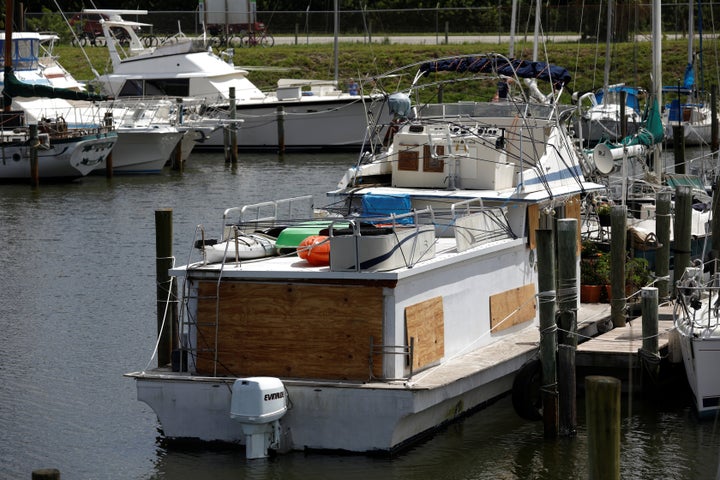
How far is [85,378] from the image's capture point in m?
20.9

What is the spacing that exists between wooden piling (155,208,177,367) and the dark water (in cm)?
110

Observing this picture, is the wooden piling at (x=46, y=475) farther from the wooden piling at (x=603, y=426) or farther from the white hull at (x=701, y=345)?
the white hull at (x=701, y=345)

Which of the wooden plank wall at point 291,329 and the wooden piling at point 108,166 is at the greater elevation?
the wooden piling at point 108,166

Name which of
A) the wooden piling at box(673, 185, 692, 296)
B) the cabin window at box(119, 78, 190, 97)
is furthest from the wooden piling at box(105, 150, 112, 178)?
the wooden piling at box(673, 185, 692, 296)

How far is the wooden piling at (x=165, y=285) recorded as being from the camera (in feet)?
59.6

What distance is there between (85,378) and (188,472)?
4779 millimetres

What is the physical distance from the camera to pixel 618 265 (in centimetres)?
2045

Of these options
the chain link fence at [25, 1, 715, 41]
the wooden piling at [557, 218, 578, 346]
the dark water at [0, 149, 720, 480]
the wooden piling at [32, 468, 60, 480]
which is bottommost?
the dark water at [0, 149, 720, 480]

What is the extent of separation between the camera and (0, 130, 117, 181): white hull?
147 feet

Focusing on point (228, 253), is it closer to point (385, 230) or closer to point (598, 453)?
point (385, 230)

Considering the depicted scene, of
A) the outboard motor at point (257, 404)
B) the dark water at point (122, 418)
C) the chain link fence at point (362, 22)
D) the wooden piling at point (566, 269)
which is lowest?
the dark water at point (122, 418)

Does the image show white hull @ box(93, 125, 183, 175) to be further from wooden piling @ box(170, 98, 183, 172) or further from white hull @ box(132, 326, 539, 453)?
white hull @ box(132, 326, 539, 453)

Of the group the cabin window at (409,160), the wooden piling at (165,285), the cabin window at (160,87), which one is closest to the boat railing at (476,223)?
the cabin window at (409,160)

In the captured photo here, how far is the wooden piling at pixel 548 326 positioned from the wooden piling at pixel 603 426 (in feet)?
14.9
